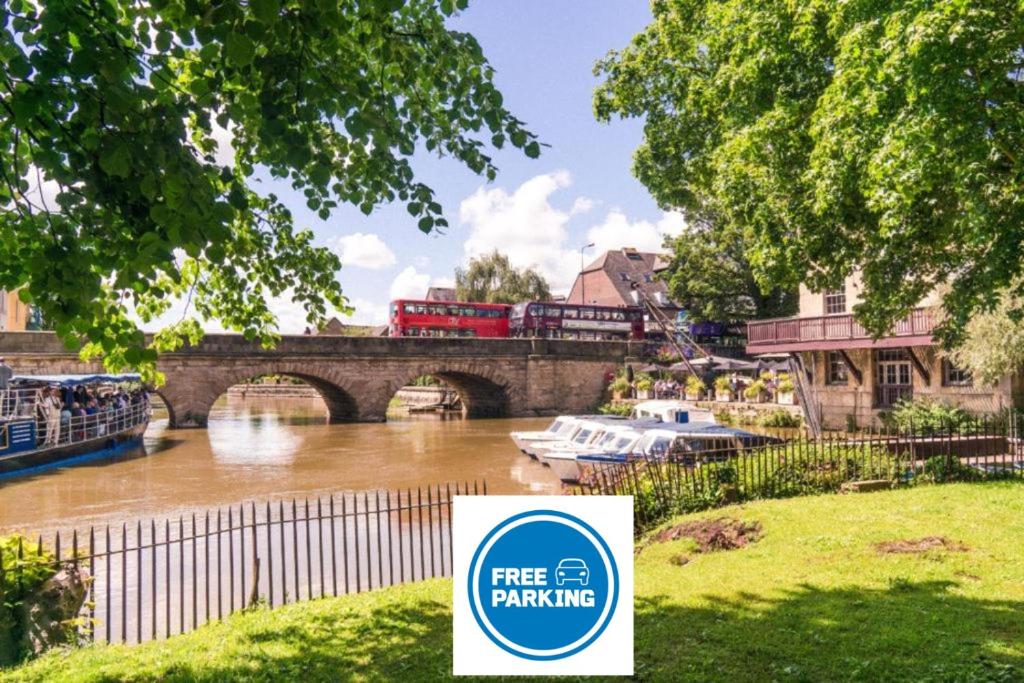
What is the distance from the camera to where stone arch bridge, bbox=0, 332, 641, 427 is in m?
36.5

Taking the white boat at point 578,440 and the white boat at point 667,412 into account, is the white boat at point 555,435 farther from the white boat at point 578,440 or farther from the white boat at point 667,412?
the white boat at point 667,412

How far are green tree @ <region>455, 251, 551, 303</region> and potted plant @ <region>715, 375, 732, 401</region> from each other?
25.9 metres

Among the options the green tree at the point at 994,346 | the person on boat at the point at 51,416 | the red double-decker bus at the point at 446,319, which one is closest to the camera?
the green tree at the point at 994,346

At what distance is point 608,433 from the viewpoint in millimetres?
20297

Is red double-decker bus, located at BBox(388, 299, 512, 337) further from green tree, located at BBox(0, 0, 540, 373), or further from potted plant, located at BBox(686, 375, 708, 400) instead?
green tree, located at BBox(0, 0, 540, 373)

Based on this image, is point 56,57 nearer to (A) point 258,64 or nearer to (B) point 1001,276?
(A) point 258,64

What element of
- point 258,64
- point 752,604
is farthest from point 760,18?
point 258,64

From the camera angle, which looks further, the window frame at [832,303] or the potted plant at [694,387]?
the potted plant at [694,387]

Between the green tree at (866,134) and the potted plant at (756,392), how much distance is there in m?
17.7

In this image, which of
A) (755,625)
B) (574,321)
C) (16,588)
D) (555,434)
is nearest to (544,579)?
(755,625)

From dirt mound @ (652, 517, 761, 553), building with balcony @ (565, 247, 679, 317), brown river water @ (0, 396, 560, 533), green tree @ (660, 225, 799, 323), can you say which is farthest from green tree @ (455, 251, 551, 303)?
dirt mound @ (652, 517, 761, 553)

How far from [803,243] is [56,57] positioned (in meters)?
12.1

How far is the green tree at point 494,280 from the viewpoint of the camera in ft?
204

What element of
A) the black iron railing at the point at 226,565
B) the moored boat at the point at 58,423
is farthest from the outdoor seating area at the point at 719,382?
the moored boat at the point at 58,423
